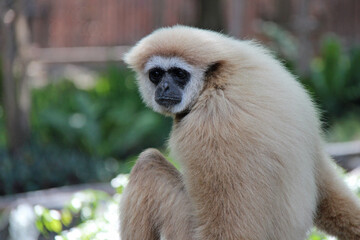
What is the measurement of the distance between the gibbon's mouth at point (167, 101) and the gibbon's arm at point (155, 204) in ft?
1.54

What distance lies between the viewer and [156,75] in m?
5.14

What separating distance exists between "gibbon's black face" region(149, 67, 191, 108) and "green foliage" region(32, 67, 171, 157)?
6621mm

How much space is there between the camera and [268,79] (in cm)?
433

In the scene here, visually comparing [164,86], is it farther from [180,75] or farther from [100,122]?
[100,122]

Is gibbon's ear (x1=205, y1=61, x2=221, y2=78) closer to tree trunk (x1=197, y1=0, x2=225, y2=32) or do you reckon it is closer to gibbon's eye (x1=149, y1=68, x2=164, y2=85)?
gibbon's eye (x1=149, y1=68, x2=164, y2=85)

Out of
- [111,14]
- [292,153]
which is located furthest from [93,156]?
[111,14]

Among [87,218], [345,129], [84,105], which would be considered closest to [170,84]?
[87,218]

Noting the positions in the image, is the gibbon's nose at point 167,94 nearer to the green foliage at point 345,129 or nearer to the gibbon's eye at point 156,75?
the gibbon's eye at point 156,75

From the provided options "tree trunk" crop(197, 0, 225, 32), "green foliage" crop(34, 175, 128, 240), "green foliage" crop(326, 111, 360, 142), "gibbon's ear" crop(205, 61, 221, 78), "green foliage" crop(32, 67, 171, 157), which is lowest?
"green foliage" crop(326, 111, 360, 142)

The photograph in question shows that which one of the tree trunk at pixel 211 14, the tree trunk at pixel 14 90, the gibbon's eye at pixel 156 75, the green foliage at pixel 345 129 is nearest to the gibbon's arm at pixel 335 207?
the gibbon's eye at pixel 156 75

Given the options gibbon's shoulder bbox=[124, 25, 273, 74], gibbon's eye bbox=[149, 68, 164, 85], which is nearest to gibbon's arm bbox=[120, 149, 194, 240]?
gibbon's eye bbox=[149, 68, 164, 85]

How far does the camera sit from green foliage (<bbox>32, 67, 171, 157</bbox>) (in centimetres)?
1168

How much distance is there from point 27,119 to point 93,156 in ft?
4.70

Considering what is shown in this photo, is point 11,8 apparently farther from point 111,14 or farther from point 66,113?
point 111,14
